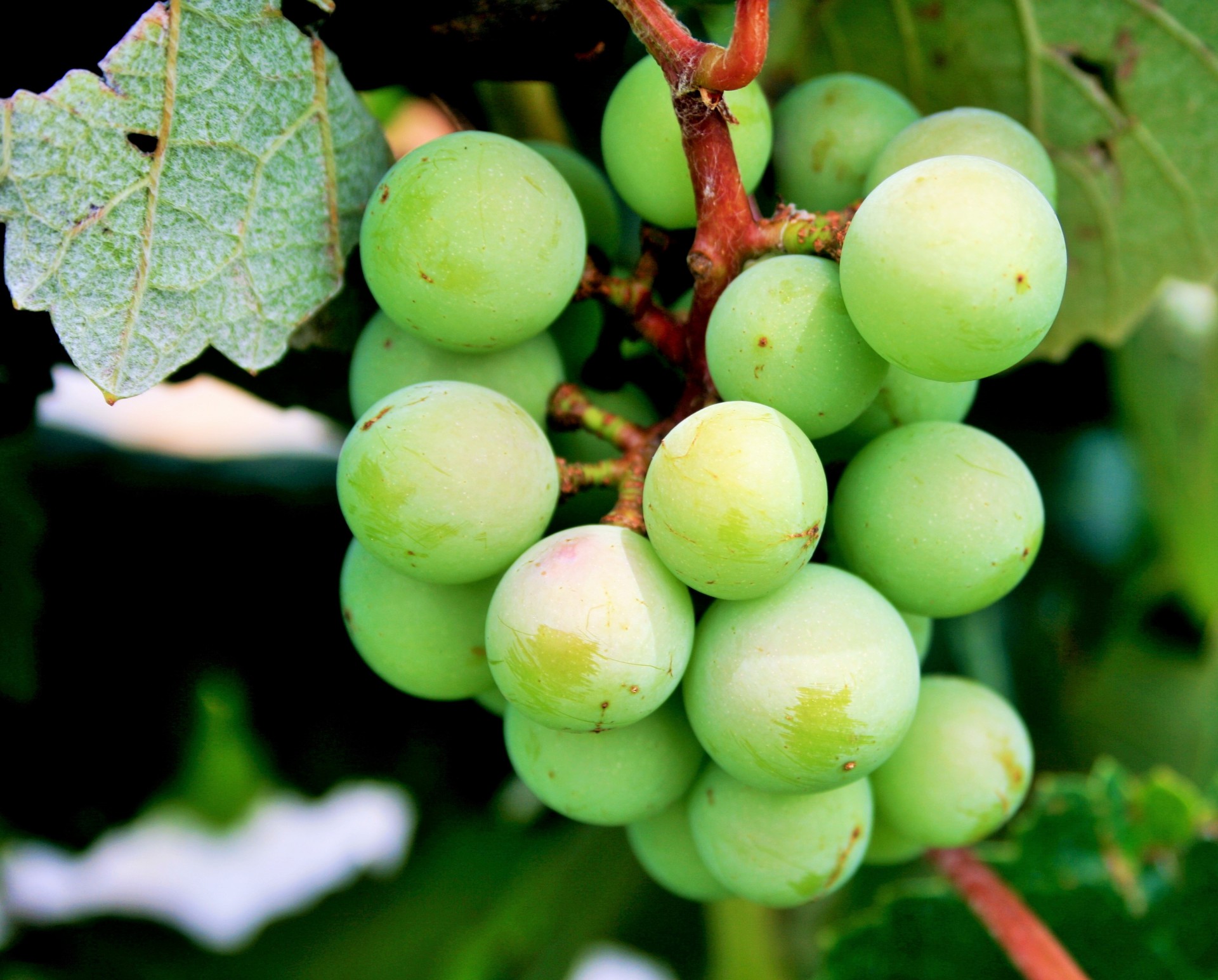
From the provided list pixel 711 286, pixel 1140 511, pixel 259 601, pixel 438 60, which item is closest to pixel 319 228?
pixel 438 60

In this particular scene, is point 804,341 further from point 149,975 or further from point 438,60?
point 149,975

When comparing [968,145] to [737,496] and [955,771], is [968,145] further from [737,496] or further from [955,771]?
[955,771]

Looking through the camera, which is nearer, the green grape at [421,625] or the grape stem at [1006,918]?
the green grape at [421,625]

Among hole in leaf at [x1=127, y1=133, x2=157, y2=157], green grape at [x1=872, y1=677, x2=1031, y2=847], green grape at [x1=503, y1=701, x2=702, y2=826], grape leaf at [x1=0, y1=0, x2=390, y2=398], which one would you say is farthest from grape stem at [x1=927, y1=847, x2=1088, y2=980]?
hole in leaf at [x1=127, y1=133, x2=157, y2=157]

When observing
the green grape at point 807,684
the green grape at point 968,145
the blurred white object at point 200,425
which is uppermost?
the green grape at point 968,145

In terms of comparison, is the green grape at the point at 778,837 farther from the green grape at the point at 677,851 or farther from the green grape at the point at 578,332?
the green grape at the point at 578,332

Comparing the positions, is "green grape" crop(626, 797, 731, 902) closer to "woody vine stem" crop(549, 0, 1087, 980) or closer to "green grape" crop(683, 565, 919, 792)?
"green grape" crop(683, 565, 919, 792)

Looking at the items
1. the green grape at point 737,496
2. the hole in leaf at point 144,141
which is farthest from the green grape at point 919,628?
the hole in leaf at point 144,141
